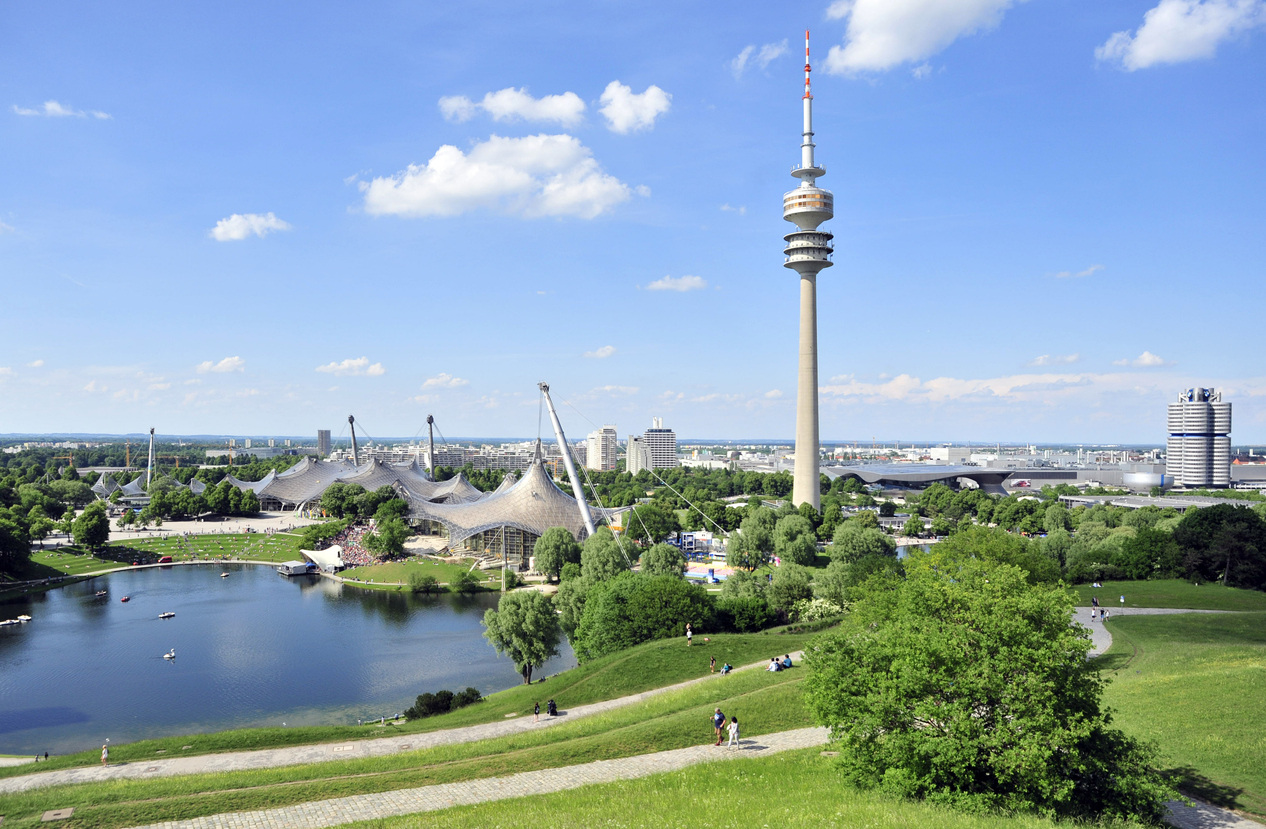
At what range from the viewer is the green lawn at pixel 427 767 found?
1658cm

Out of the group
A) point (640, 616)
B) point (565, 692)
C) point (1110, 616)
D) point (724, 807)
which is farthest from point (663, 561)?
point (724, 807)

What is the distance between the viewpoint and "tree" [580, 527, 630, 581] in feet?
146

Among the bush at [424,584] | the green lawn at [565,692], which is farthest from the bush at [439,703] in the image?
the bush at [424,584]

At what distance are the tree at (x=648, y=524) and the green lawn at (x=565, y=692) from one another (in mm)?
34870

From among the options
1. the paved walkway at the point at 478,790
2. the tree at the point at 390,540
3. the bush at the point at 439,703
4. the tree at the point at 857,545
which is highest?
the tree at the point at 857,545

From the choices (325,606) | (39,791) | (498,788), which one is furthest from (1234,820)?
(325,606)

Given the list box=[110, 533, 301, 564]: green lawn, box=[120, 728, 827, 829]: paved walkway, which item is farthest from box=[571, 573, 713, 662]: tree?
box=[110, 533, 301, 564]: green lawn

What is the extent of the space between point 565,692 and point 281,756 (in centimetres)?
915

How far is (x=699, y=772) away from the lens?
55.2 feet

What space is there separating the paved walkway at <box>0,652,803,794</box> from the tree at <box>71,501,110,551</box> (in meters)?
54.1

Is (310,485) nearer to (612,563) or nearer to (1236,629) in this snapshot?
(612,563)

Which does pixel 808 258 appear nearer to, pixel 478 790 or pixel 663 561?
pixel 663 561

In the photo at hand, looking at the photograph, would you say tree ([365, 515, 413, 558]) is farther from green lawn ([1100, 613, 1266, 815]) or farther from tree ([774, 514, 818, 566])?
green lawn ([1100, 613, 1266, 815])

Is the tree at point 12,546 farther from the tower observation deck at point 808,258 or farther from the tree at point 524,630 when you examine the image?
the tower observation deck at point 808,258
